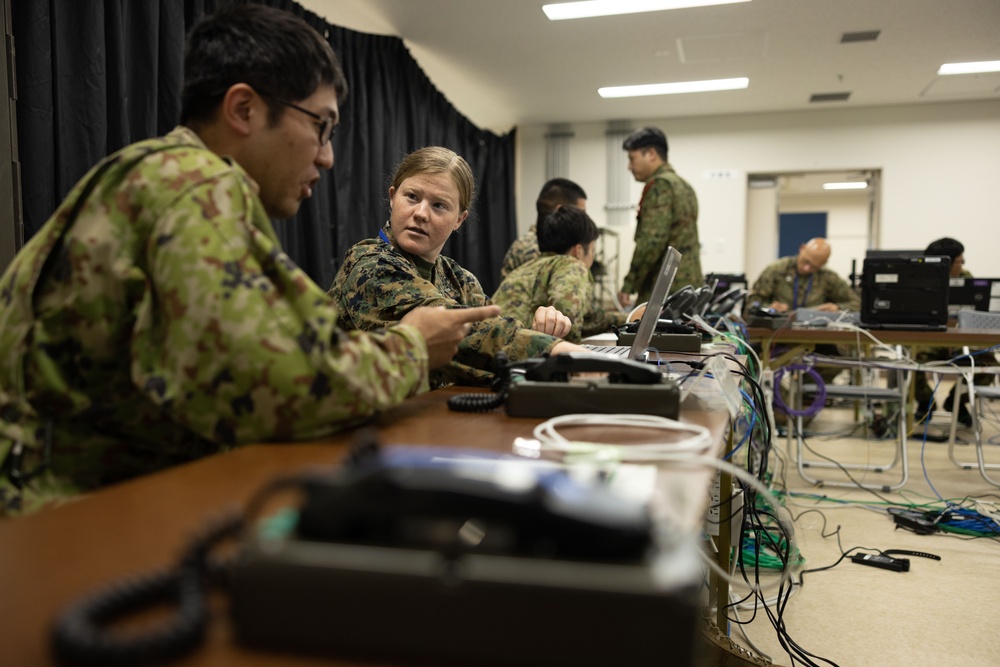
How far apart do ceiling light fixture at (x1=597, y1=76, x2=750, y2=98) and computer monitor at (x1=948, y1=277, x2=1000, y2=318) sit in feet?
9.99

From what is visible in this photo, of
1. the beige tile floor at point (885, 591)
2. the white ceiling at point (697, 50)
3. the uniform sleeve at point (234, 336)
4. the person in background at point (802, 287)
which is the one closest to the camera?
the uniform sleeve at point (234, 336)

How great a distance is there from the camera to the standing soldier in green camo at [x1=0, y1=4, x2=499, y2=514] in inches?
29.0

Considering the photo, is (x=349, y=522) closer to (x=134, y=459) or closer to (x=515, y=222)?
(x=134, y=459)

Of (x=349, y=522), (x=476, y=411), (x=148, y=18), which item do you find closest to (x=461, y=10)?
(x=148, y=18)

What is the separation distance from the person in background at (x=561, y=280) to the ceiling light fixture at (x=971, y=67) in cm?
517

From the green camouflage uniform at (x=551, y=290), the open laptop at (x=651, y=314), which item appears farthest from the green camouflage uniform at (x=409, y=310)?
the green camouflage uniform at (x=551, y=290)

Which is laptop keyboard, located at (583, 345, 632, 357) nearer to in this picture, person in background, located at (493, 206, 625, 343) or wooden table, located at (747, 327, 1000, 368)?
person in background, located at (493, 206, 625, 343)

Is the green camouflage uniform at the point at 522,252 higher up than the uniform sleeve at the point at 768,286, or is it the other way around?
the green camouflage uniform at the point at 522,252

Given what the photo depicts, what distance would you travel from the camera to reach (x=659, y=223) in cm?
403

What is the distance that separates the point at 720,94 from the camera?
738 centimetres

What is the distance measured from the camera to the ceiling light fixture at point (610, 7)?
4.97m

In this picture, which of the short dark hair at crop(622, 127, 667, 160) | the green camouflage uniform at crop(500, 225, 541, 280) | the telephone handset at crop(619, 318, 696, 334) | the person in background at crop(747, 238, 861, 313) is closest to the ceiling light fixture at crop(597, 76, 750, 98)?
the person in background at crop(747, 238, 861, 313)

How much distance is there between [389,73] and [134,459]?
5208 millimetres

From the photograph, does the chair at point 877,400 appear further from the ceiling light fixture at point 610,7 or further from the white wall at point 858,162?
the white wall at point 858,162
